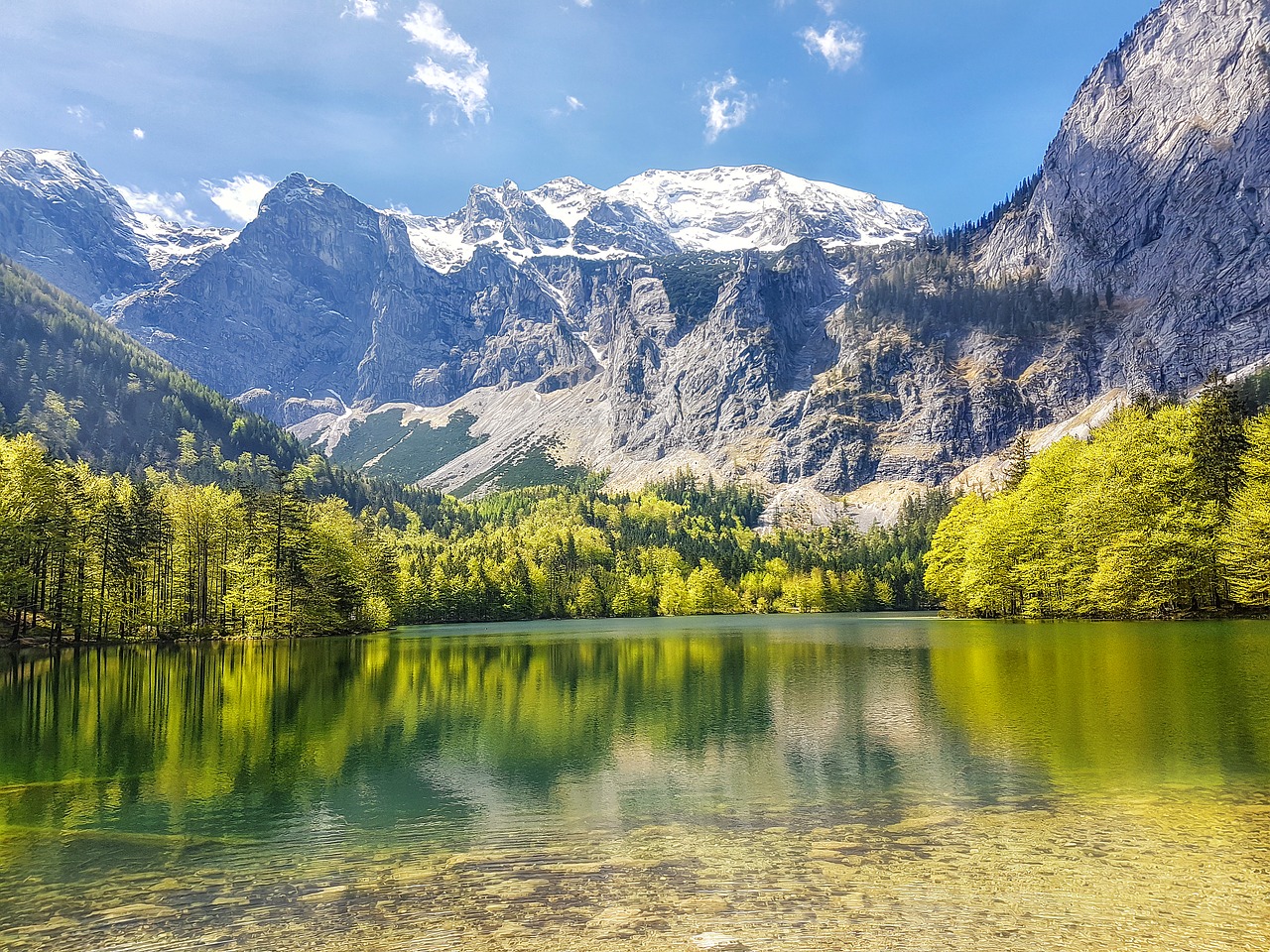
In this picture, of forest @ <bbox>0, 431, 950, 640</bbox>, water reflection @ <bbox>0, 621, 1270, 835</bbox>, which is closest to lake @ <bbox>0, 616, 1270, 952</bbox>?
water reflection @ <bbox>0, 621, 1270, 835</bbox>

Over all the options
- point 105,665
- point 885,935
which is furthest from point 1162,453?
point 105,665

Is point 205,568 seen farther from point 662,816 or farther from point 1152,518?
point 1152,518

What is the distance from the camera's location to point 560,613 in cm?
17038

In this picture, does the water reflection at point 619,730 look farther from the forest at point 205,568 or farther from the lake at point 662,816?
the forest at point 205,568

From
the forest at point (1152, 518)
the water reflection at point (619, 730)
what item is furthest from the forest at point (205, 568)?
the forest at point (1152, 518)

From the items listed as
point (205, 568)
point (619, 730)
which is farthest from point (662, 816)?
point (205, 568)

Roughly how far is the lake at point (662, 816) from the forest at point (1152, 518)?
2537cm

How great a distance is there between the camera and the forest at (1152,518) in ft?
192

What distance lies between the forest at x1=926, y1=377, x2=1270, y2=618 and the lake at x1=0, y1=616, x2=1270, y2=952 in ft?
83.2

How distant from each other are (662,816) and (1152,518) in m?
63.3

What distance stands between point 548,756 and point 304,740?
10324mm

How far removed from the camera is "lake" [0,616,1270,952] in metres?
11.8

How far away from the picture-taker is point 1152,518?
208ft

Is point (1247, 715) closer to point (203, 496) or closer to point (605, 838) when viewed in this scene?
point (605, 838)
